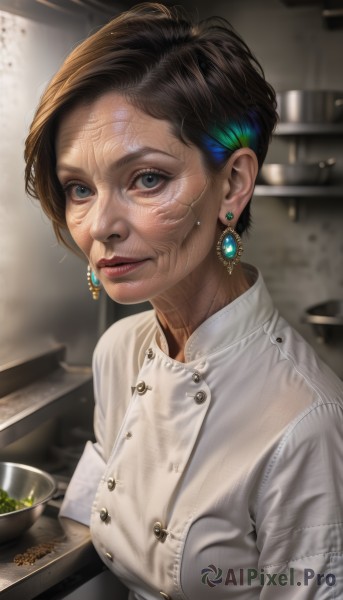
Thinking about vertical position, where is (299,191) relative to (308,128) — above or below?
below

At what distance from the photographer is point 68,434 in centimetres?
211

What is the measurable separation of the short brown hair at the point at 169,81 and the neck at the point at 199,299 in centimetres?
21

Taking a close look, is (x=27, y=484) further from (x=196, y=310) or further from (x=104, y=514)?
(x=196, y=310)

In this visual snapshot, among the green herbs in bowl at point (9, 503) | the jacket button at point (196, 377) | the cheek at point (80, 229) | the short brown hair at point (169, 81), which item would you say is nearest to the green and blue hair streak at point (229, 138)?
the short brown hair at point (169, 81)

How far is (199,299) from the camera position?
129 centimetres

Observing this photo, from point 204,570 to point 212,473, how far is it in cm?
15

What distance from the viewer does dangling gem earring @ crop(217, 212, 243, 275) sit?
124 cm

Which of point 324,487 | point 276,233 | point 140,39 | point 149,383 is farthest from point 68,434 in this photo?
point 276,233

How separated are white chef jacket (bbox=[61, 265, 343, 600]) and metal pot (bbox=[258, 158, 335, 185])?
166 cm

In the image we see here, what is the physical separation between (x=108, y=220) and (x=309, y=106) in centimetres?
208

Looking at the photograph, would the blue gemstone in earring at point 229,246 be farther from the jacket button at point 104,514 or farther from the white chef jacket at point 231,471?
the jacket button at point 104,514

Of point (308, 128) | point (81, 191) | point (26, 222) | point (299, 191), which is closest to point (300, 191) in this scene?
point (299, 191)

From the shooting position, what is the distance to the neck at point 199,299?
1282 millimetres

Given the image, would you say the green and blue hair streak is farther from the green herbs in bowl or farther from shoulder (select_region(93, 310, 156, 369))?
the green herbs in bowl
